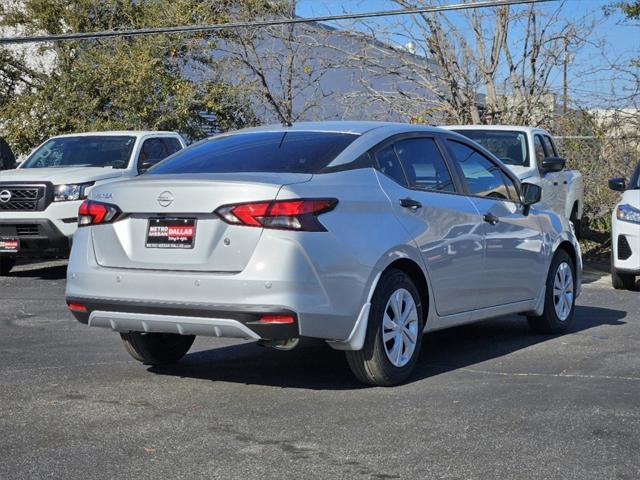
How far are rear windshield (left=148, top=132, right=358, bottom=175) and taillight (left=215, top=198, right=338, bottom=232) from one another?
1.67 feet

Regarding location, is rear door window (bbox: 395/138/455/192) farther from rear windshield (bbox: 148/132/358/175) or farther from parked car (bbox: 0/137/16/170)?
parked car (bbox: 0/137/16/170)

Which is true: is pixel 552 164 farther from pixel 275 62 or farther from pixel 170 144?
pixel 275 62

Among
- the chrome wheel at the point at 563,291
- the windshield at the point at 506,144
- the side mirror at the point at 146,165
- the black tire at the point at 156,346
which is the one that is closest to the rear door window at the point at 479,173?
the chrome wheel at the point at 563,291

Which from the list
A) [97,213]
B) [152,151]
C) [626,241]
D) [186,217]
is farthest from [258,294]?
[152,151]

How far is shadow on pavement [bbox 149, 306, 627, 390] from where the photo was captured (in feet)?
24.1

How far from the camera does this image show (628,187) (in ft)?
45.2

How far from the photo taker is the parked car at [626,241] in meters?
13.0

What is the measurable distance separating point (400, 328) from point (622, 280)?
7.02 metres

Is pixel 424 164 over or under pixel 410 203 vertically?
over

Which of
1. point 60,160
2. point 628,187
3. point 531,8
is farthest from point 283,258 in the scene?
point 531,8

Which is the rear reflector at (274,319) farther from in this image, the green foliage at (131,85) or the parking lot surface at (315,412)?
the green foliage at (131,85)

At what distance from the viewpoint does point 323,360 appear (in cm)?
812

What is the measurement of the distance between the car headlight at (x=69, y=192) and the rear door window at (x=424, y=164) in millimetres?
6934

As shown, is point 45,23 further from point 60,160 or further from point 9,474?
point 9,474
